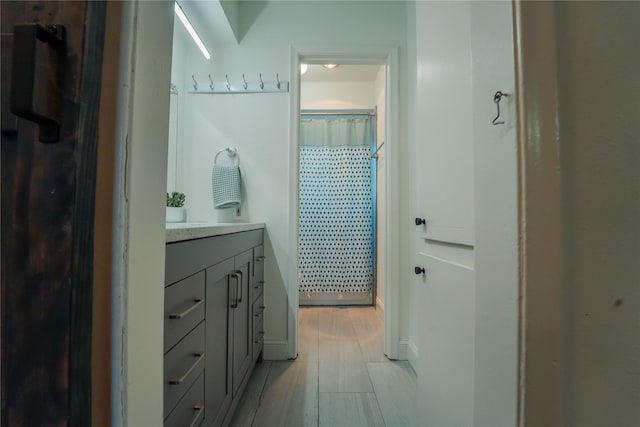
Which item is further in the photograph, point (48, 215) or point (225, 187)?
point (225, 187)

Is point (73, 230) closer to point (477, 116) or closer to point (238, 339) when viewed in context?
point (477, 116)

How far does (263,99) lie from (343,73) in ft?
4.63

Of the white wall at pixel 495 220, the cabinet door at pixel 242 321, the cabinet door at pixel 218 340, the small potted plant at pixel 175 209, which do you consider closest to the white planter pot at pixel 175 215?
the small potted plant at pixel 175 209

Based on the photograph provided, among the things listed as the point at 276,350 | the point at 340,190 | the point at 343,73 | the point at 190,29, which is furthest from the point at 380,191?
the point at 190,29

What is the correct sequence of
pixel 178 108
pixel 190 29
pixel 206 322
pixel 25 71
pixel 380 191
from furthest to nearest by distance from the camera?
pixel 380 191 → pixel 178 108 → pixel 190 29 → pixel 206 322 → pixel 25 71

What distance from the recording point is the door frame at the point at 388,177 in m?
1.83

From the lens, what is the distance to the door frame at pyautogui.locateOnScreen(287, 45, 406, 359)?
183cm

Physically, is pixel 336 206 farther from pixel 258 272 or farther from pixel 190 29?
pixel 190 29

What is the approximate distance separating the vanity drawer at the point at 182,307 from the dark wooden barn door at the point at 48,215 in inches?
10.4

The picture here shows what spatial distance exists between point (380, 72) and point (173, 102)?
210 cm

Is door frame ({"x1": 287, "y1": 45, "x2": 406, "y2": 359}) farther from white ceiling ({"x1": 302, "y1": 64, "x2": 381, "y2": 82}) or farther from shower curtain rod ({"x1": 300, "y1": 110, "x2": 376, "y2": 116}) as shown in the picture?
shower curtain rod ({"x1": 300, "y1": 110, "x2": 376, "y2": 116})

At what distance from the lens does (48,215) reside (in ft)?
1.10

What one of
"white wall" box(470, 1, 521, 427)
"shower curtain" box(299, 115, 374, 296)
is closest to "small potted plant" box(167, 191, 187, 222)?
"white wall" box(470, 1, 521, 427)

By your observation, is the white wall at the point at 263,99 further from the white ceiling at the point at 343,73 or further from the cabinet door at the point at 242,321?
the white ceiling at the point at 343,73
